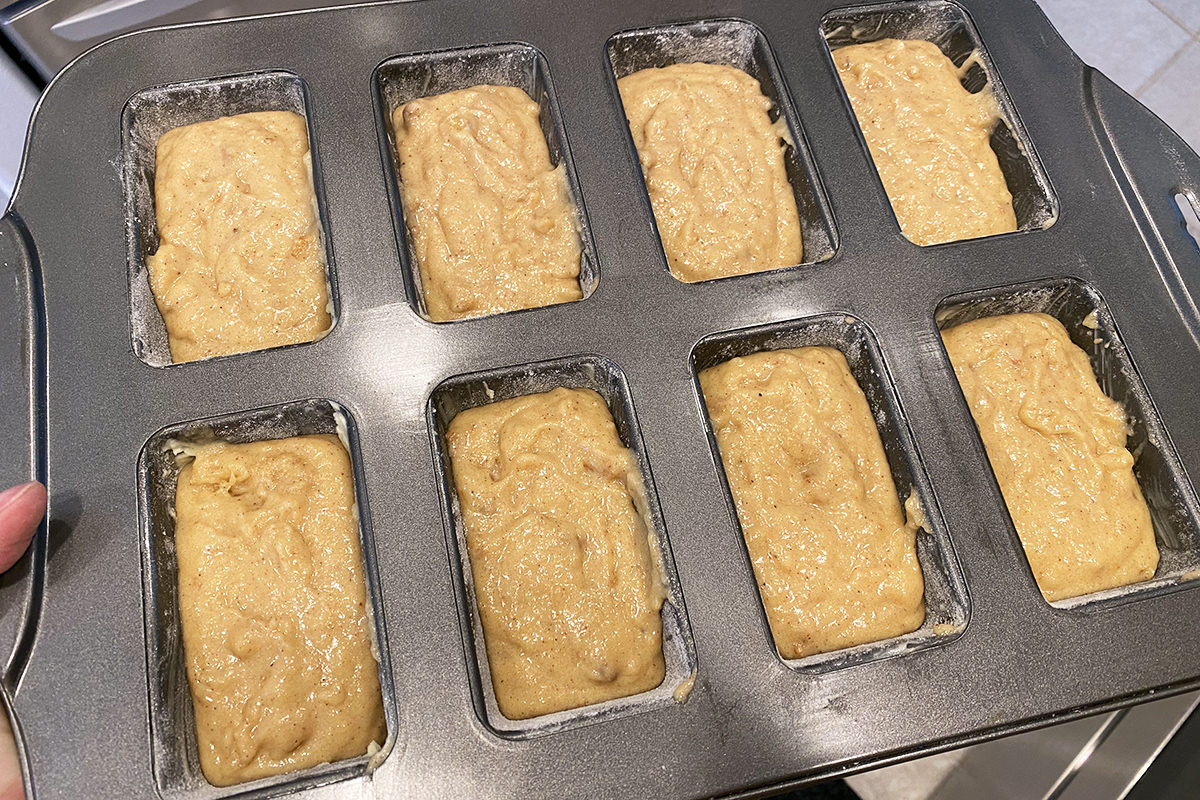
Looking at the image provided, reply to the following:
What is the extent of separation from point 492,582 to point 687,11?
1303 millimetres

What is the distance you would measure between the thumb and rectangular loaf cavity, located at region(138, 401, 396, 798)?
14 cm

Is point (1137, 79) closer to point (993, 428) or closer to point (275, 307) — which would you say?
point (993, 428)

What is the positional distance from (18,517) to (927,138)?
6.25ft

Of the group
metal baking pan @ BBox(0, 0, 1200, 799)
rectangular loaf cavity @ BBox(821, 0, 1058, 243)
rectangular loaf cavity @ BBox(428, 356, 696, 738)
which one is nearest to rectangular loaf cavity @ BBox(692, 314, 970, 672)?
metal baking pan @ BBox(0, 0, 1200, 799)

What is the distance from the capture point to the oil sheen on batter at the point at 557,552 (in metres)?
1.32

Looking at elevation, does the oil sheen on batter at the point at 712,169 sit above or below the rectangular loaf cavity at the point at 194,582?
above

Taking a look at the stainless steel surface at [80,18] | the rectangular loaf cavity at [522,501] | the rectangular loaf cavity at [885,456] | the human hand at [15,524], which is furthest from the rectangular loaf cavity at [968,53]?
the human hand at [15,524]

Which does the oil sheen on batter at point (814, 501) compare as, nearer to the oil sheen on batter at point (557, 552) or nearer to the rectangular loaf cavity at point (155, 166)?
the oil sheen on batter at point (557, 552)

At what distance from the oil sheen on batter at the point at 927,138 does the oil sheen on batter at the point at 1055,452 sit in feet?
0.87

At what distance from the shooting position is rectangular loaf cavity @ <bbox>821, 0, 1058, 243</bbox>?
174 centimetres

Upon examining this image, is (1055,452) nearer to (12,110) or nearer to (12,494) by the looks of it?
(12,494)

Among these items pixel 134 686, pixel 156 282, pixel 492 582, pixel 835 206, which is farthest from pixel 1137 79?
pixel 134 686

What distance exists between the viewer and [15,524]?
45.4 inches

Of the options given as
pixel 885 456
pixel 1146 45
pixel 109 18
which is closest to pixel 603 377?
pixel 885 456
